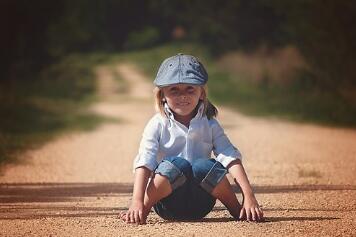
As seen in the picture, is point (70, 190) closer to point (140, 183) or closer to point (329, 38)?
point (140, 183)

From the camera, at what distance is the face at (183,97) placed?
15.6 ft

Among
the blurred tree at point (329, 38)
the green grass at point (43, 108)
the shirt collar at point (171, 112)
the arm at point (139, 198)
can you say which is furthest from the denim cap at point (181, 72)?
the blurred tree at point (329, 38)

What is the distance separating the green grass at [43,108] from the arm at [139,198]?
15.3ft

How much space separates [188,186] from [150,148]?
0.37 metres

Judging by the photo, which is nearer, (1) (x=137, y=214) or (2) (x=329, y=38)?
(1) (x=137, y=214)

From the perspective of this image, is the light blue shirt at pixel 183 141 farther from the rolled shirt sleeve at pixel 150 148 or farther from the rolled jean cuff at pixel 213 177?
the rolled jean cuff at pixel 213 177

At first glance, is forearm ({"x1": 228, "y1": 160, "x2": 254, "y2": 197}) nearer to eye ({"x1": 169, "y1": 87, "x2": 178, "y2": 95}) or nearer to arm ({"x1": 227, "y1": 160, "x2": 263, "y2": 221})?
arm ({"x1": 227, "y1": 160, "x2": 263, "y2": 221})

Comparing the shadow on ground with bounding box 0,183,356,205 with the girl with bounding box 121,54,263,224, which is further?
the shadow on ground with bounding box 0,183,356,205

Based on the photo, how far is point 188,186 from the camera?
189 inches

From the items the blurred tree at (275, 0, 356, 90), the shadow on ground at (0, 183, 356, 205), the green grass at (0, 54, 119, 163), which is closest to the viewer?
the shadow on ground at (0, 183, 356, 205)

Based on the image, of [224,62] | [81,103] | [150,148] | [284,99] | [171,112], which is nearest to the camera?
[150,148]

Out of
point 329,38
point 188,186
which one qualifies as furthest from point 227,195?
point 329,38

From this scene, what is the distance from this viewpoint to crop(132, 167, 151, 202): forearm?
4.57 m

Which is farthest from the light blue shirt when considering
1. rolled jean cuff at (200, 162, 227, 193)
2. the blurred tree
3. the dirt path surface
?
the blurred tree
